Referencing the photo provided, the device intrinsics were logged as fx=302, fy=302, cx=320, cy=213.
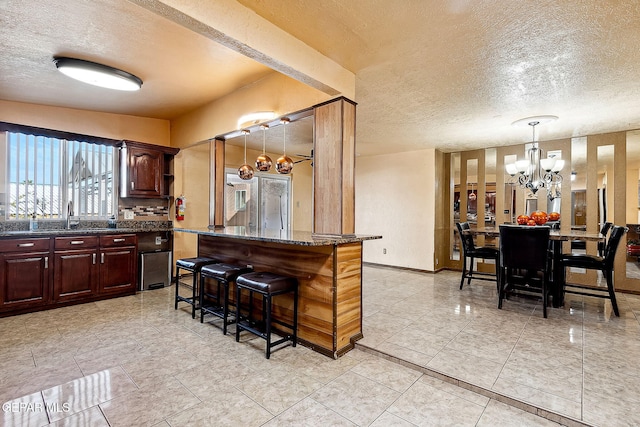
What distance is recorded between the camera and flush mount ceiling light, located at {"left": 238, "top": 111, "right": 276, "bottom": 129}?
11.2ft

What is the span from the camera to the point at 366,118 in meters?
4.25

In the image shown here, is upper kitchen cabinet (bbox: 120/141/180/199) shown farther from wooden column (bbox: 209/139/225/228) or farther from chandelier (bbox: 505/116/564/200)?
chandelier (bbox: 505/116/564/200)

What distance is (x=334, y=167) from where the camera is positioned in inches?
110

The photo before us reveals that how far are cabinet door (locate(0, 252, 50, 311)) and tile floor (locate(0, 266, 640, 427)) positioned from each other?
19 centimetres

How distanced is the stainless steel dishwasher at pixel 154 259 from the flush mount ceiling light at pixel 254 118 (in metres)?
2.46

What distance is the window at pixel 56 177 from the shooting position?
12.8 feet

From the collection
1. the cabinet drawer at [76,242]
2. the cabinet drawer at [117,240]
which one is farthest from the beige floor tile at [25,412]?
the cabinet drawer at [117,240]

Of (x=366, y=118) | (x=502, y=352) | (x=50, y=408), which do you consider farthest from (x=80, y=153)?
(x=502, y=352)

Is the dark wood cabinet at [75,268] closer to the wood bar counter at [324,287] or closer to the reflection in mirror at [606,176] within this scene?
the wood bar counter at [324,287]

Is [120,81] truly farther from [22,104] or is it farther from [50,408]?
[50,408]

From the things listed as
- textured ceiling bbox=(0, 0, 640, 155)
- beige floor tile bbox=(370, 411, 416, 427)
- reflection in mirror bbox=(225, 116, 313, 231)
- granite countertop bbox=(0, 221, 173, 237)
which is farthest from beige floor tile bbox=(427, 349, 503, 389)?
granite countertop bbox=(0, 221, 173, 237)

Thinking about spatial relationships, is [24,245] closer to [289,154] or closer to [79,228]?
[79,228]

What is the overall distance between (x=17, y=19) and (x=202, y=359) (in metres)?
2.99

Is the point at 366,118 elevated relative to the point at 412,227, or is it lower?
elevated
